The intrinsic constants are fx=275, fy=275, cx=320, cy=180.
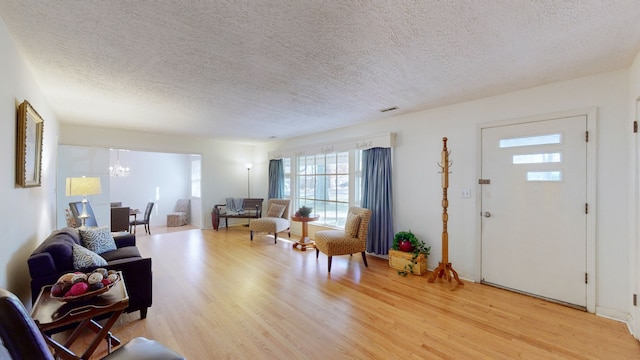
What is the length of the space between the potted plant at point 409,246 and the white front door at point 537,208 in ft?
2.53

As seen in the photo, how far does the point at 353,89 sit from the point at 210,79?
1481 millimetres

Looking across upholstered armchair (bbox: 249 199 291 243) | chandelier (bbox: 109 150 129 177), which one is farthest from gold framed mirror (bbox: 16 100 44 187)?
chandelier (bbox: 109 150 129 177)

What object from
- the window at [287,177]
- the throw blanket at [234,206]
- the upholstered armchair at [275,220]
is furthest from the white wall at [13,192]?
the window at [287,177]

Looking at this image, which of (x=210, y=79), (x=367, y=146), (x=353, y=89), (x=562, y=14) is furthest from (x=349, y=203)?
(x=562, y=14)

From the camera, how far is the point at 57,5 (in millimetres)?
1565

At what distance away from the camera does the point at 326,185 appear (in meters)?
5.66

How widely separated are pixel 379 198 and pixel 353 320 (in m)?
2.23

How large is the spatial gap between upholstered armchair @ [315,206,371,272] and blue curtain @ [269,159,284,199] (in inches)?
111

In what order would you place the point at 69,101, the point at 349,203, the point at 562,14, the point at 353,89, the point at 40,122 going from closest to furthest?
the point at 562,14 < the point at 40,122 < the point at 353,89 < the point at 69,101 < the point at 349,203

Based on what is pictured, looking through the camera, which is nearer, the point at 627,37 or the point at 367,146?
the point at 627,37

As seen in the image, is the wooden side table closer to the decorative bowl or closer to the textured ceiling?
the textured ceiling

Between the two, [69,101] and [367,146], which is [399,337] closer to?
[367,146]

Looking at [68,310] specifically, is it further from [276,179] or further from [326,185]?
[276,179]

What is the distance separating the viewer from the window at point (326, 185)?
207 inches
